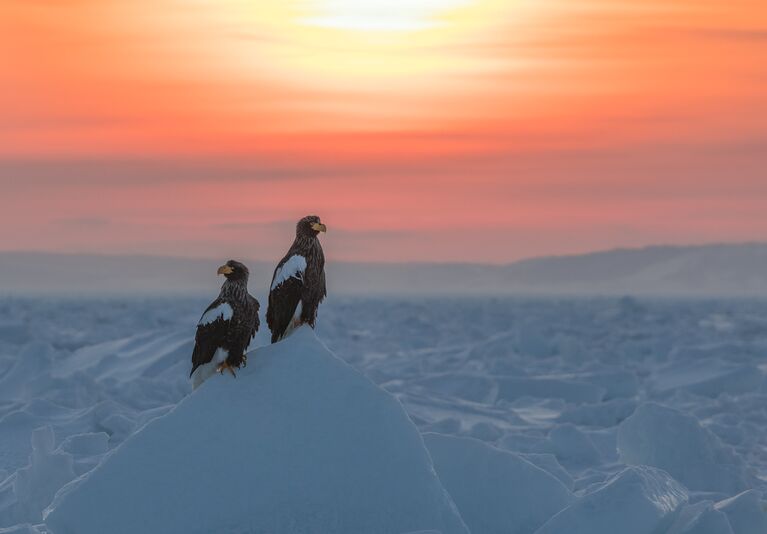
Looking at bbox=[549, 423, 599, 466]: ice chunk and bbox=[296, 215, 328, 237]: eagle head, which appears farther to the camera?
bbox=[549, 423, 599, 466]: ice chunk

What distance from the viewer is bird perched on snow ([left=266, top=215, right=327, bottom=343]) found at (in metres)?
5.75

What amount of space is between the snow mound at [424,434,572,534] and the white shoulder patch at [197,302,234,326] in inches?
56.2

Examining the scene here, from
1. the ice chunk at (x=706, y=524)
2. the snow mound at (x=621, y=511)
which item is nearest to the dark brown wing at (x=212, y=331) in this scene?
the snow mound at (x=621, y=511)

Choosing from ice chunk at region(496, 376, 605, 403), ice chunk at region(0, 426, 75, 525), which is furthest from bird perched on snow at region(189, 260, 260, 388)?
ice chunk at region(496, 376, 605, 403)

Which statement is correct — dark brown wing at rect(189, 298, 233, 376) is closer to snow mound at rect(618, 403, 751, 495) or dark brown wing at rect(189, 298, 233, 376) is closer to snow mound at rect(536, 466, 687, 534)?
snow mound at rect(536, 466, 687, 534)

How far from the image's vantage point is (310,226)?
226 inches

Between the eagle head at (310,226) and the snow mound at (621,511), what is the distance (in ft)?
6.30

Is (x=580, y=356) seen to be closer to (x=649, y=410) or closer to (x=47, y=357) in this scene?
(x=47, y=357)

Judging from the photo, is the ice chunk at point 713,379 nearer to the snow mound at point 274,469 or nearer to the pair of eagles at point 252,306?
the pair of eagles at point 252,306

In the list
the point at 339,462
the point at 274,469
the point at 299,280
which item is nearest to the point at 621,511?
the point at 339,462

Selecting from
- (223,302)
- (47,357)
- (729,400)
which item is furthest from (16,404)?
(729,400)

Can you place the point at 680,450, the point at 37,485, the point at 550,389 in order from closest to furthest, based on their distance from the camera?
the point at 37,485
the point at 680,450
the point at 550,389

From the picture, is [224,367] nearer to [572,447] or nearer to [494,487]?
[494,487]

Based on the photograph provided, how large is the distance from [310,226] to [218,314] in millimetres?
685
